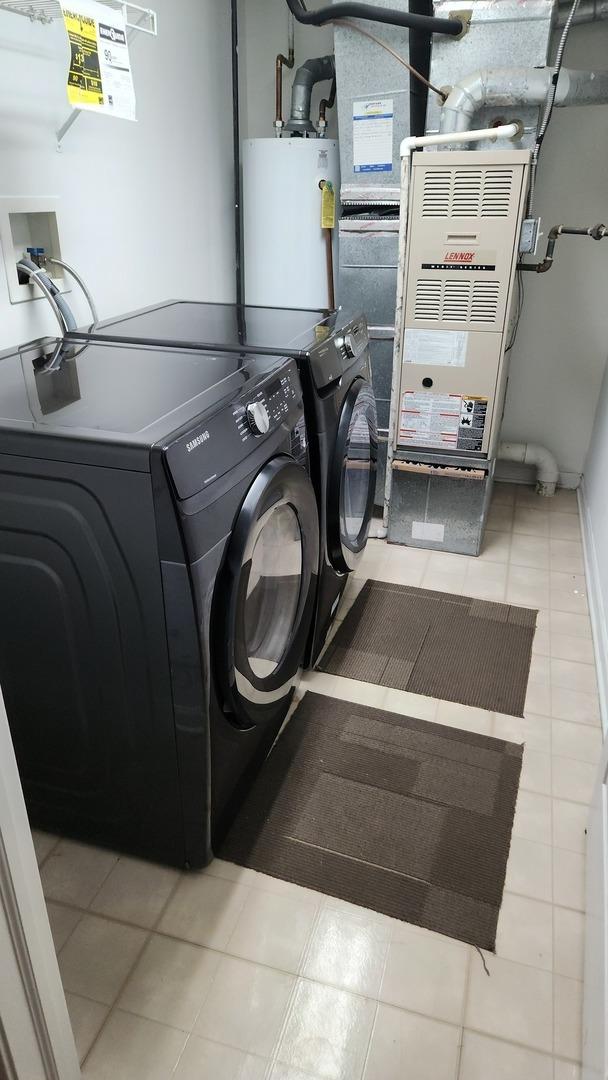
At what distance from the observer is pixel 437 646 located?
230 cm

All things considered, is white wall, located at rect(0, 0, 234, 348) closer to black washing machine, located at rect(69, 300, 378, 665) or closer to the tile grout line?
black washing machine, located at rect(69, 300, 378, 665)

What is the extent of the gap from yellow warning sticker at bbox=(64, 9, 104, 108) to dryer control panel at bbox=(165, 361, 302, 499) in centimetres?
79

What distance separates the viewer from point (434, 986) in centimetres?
133

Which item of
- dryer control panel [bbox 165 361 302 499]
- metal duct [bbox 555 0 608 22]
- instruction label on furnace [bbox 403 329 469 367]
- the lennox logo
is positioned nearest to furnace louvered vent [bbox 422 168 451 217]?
the lennox logo

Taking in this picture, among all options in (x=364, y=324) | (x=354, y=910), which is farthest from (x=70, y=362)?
(x=354, y=910)

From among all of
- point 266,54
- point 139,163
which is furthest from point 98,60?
point 266,54

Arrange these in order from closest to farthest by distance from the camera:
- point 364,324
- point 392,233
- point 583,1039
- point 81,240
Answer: point 583,1039 < point 81,240 < point 364,324 < point 392,233

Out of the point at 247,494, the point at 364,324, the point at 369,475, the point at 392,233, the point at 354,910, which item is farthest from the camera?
the point at 392,233

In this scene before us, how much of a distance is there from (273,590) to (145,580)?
1.52 ft

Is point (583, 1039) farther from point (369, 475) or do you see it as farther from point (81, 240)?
point (81, 240)

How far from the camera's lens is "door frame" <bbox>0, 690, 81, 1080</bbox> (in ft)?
2.89

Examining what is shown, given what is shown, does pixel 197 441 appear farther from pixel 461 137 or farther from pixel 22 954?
pixel 461 137

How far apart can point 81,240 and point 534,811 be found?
1.93 metres

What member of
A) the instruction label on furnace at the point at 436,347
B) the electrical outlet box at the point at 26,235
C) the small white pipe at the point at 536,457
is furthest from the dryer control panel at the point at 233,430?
the small white pipe at the point at 536,457
